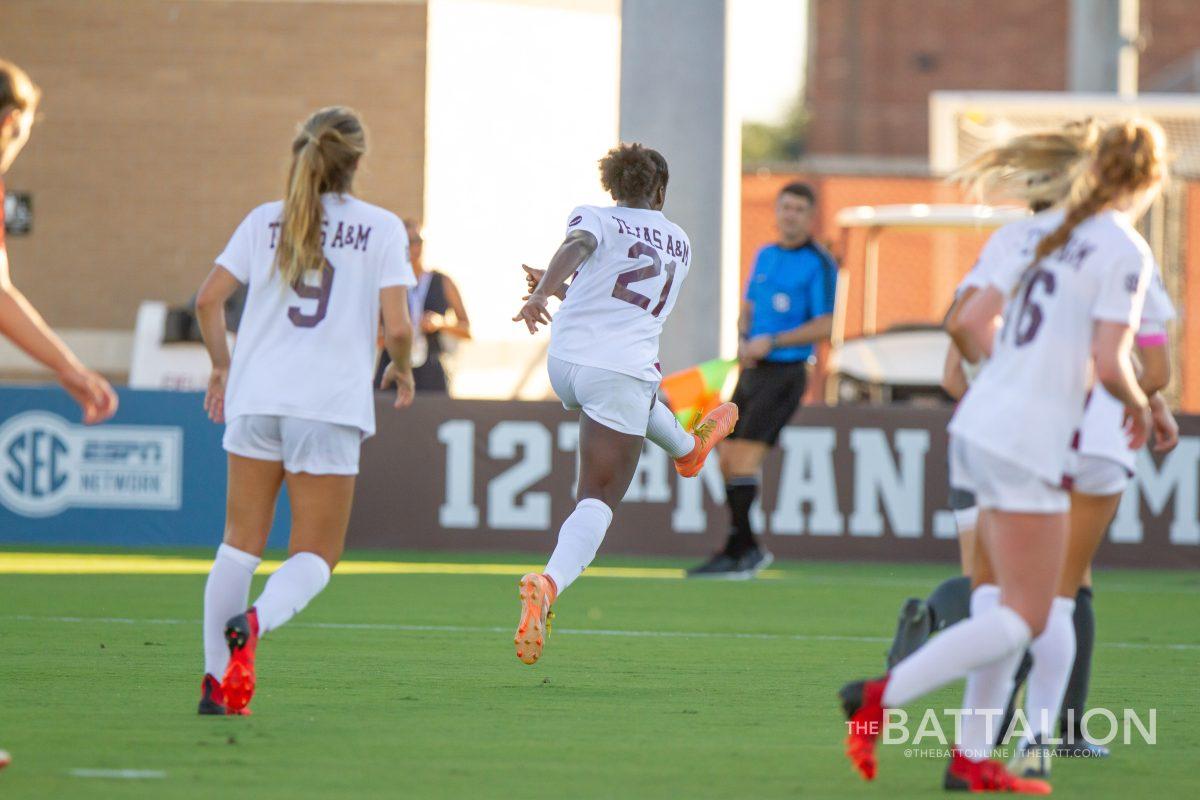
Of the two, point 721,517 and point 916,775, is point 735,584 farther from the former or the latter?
point 916,775

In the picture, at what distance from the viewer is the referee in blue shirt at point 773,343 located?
11.5 meters

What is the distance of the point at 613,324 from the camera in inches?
294

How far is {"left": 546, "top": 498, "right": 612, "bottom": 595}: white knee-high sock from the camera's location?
23.1 feet

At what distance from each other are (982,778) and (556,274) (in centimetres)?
282

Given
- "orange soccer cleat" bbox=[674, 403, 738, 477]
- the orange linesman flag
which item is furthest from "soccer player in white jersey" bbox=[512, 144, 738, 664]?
the orange linesman flag

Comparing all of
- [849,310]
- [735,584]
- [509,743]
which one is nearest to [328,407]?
[509,743]

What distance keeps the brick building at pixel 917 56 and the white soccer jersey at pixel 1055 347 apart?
152 ft

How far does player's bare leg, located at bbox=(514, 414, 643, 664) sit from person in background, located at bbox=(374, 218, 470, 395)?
6185mm

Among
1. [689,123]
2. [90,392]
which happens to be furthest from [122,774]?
[689,123]

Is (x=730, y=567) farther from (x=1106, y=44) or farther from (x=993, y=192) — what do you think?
(x=1106, y=44)

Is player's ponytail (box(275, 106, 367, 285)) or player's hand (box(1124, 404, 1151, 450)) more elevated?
player's ponytail (box(275, 106, 367, 285))

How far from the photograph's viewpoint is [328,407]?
5.91 meters

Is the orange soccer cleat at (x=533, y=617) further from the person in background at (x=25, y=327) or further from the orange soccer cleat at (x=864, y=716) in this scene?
the person in background at (x=25, y=327)

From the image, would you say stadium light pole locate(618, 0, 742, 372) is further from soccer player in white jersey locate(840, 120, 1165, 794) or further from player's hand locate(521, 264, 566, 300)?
soccer player in white jersey locate(840, 120, 1165, 794)
